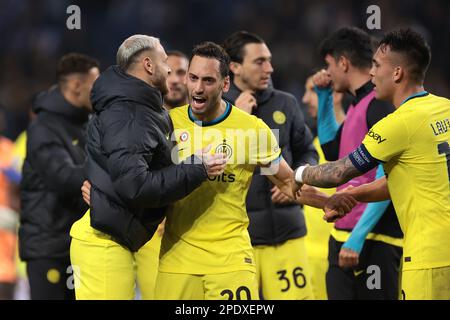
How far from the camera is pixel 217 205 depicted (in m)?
5.03

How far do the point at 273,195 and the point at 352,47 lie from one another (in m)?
1.21

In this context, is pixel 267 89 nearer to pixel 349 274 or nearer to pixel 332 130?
pixel 332 130

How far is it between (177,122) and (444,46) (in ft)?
26.6

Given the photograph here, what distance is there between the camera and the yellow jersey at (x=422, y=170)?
462 cm

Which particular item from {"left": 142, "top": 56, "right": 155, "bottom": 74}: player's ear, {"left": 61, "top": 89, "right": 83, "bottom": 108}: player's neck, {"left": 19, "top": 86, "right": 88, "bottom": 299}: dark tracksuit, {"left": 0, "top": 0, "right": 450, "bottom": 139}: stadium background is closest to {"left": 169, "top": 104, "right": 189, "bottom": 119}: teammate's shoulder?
{"left": 142, "top": 56, "right": 155, "bottom": 74}: player's ear

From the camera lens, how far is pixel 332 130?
6504 mm

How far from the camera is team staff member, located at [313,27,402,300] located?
A: 5.83 m

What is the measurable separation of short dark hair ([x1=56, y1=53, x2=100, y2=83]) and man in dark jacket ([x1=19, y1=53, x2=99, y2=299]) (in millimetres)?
150

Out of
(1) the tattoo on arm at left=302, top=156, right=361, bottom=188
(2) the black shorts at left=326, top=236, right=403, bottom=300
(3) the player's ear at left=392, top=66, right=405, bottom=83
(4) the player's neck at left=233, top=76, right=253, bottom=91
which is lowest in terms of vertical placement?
(2) the black shorts at left=326, top=236, right=403, bottom=300

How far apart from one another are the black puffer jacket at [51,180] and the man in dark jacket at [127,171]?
5.30 feet

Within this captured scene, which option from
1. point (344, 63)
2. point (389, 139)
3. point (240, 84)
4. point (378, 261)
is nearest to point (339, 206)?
point (378, 261)

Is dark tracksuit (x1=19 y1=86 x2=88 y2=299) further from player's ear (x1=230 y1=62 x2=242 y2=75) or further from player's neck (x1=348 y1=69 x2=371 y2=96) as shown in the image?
player's neck (x1=348 y1=69 x2=371 y2=96)

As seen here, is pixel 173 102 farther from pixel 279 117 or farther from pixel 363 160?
pixel 363 160

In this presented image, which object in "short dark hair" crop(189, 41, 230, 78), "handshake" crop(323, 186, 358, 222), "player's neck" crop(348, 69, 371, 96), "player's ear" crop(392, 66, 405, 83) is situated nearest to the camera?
"player's ear" crop(392, 66, 405, 83)
